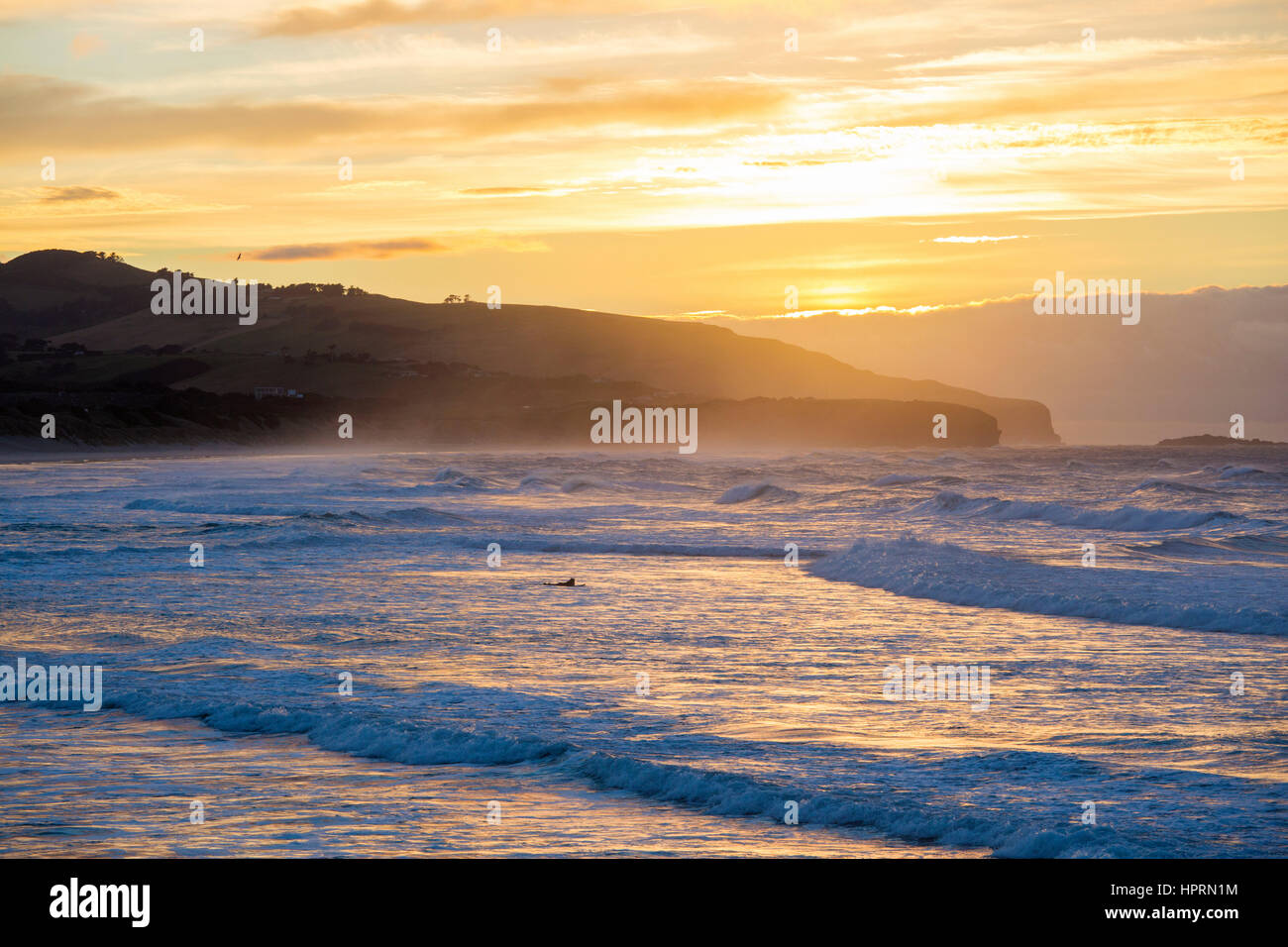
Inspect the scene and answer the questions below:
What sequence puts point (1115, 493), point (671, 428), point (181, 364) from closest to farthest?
point (1115, 493)
point (671, 428)
point (181, 364)

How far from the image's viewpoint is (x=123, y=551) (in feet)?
86.0

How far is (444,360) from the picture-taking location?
196125mm

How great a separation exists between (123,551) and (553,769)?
66.6ft

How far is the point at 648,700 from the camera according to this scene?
1122cm

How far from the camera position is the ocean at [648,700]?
7.53 m

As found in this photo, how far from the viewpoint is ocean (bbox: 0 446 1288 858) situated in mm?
7527

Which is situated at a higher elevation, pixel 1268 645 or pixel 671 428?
pixel 671 428

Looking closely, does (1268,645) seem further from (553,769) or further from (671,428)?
(671,428)

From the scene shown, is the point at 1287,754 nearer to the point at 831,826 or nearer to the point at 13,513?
the point at 831,826

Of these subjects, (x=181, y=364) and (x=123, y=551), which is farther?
(x=181, y=364)
